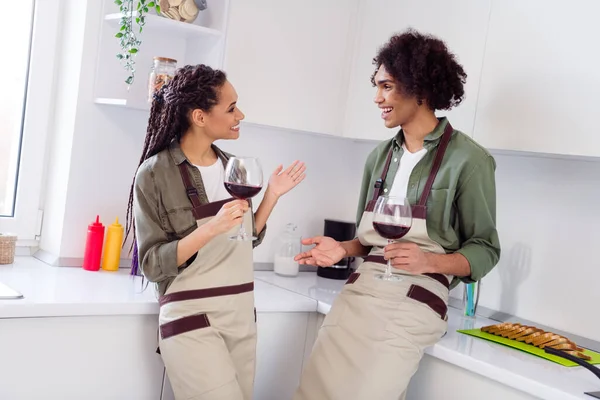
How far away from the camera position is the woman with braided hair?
1965 millimetres

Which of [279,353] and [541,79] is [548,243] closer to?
[541,79]

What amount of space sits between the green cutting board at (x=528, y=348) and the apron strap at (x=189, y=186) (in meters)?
0.89

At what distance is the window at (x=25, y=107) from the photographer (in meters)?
2.59

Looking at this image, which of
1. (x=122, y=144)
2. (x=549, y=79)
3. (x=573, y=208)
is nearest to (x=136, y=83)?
(x=122, y=144)

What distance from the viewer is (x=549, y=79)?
2178 mm

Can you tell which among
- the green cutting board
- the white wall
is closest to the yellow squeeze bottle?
the green cutting board

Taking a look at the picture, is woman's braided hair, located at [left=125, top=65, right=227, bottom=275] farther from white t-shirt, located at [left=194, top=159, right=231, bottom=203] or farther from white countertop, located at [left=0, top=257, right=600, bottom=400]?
white countertop, located at [left=0, top=257, right=600, bottom=400]

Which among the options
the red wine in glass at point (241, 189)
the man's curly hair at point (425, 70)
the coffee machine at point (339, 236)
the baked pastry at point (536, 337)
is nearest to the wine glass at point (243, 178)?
the red wine in glass at point (241, 189)

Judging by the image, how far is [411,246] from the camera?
1972mm

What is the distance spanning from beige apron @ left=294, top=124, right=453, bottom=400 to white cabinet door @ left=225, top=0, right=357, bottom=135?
0.69 meters

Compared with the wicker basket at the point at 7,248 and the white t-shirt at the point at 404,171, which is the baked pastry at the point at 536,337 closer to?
the white t-shirt at the point at 404,171

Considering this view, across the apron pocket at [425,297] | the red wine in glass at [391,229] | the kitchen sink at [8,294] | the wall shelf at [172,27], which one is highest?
the wall shelf at [172,27]

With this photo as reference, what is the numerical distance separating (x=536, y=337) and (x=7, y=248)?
65.3 inches

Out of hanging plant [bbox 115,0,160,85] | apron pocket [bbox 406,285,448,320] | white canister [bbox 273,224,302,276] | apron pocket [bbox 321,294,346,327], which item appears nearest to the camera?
apron pocket [bbox 406,285,448,320]
